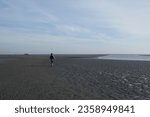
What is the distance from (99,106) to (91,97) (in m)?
2.79

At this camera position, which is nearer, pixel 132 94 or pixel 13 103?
pixel 13 103

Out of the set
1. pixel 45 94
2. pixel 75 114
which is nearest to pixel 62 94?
pixel 45 94

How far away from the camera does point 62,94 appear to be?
13.8 m

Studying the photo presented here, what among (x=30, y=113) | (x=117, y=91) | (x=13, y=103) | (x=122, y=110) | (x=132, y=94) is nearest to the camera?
(x=30, y=113)

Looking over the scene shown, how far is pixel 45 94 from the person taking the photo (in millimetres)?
13594

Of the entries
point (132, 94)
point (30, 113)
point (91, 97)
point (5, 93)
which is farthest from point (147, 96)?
point (5, 93)

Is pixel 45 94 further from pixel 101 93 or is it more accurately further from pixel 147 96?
pixel 147 96

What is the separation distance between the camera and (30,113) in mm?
9164

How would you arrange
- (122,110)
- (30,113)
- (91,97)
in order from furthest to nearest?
(91,97) < (122,110) < (30,113)

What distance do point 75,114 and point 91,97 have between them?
13.2 ft

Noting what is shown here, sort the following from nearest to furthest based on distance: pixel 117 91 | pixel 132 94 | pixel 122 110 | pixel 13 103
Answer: pixel 122 110, pixel 13 103, pixel 132 94, pixel 117 91

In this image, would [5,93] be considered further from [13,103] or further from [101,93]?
[101,93]

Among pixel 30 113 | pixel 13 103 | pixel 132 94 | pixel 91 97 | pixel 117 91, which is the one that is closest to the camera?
pixel 30 113

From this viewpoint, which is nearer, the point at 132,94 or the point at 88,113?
the point at 88,113
